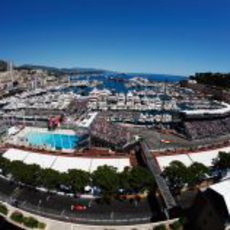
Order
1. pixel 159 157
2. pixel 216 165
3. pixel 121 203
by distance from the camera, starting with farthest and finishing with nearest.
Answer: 1. pixel 159 157
2. pixel 216 165
3. pixel 121 203

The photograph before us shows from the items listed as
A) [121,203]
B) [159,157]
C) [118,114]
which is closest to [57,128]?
[118,114]

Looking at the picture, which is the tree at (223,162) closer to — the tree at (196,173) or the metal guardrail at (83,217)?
the tree at (196,173)

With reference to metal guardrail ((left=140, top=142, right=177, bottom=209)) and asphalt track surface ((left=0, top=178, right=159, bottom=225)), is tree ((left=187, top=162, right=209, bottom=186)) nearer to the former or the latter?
metal guardrail ((left=140, top=142, right=177, bottom=209))

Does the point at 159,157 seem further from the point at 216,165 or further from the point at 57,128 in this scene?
the point at 57,128


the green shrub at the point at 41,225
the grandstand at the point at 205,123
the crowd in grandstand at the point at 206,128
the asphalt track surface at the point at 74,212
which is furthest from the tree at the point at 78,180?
the crowd in grandstand at the point at 206,128

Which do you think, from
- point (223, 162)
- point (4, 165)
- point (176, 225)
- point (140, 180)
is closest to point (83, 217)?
point (140, 180)
